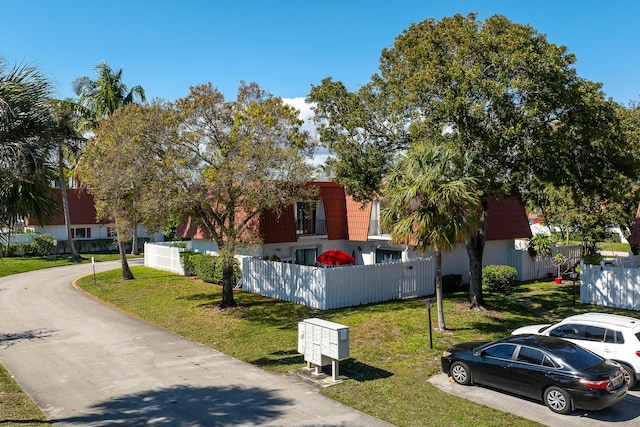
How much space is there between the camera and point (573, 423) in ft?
32.7

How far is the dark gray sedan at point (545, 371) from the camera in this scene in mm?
9984

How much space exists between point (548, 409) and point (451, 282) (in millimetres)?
14728

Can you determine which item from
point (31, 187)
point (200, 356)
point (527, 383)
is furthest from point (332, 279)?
point (31, 187)

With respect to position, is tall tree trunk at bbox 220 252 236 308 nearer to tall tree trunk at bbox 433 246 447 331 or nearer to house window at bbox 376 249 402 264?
tall tree trunk at bbox 433 246 447 331

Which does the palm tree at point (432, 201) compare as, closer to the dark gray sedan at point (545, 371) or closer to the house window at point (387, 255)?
the dark gray sedan at point (545, 371)

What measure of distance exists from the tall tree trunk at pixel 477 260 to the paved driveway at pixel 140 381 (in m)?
10.6

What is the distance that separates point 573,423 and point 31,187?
1233 cm

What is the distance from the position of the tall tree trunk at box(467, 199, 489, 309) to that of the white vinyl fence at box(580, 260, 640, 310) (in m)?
4.87

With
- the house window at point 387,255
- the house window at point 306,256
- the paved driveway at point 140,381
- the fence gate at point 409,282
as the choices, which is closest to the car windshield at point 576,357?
the paved driveway at point 140,381

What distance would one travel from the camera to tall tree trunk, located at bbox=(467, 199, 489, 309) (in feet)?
67.4

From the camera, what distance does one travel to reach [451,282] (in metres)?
25.2

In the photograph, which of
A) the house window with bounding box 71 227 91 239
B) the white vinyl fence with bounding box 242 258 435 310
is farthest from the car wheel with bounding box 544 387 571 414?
the house window with bounding box 71 227 91 239

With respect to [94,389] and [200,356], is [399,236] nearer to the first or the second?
[200,356]

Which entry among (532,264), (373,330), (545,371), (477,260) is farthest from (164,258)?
(545,371)
